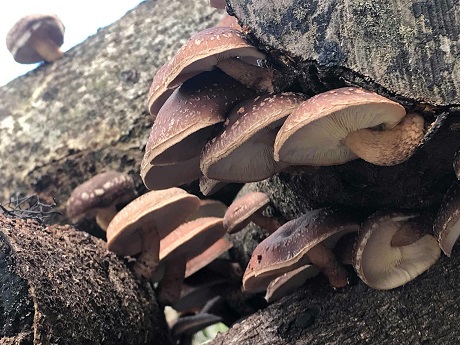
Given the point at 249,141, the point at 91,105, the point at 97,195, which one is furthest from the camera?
the point at 91,105

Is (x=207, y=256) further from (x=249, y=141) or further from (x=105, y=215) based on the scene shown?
(x=249, y=141)

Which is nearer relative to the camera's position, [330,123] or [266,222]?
[330,123]

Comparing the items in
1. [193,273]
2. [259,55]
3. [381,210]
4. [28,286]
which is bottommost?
[193,273]

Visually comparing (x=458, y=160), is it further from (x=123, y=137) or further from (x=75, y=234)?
(x=123, y=137)

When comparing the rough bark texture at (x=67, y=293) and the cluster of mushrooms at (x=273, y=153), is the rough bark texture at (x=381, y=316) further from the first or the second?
the rough bark texture at (x=67, y=293)

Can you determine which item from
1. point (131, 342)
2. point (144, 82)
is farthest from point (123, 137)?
point (131, 342)

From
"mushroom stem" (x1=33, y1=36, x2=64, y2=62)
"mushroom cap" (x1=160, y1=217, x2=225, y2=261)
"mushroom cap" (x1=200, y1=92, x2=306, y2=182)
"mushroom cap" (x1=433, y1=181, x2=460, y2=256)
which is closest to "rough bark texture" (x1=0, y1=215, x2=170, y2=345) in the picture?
"mushroom cap" (x1=160, y1=217, x2=225, y2=261)

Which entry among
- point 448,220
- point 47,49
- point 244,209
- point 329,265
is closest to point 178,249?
point 244,209

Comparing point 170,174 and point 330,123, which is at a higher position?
point 330,123
